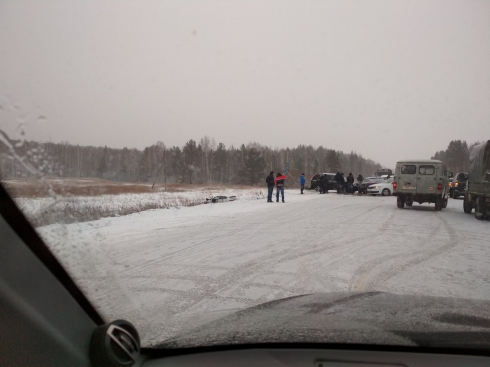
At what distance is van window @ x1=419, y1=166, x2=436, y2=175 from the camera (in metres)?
A: 18.3

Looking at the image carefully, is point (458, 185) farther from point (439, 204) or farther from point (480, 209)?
point (480, 209)

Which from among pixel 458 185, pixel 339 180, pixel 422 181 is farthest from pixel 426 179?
pixel 339 180

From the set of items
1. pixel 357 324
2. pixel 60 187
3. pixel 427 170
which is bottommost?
pixel 357 324

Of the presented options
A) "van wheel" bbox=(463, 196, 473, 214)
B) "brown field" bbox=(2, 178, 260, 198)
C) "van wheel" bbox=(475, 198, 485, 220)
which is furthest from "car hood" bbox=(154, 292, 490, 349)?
"van wheel" bbox=(463, 196, 473, 214)

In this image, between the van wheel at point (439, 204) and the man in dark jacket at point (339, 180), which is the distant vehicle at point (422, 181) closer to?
the van wheel at point (439, 204)

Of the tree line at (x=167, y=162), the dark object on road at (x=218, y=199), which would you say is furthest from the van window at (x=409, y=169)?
the dark object on road at (x=218, y=199)

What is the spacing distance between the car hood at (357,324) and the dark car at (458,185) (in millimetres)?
25775

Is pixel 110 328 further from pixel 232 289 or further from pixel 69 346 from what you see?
pixel 232 289

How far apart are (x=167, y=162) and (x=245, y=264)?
8123mm

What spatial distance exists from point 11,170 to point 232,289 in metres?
3.53

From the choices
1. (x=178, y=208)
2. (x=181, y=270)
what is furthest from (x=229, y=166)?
(x=181, y=270)

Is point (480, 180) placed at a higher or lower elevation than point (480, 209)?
higher

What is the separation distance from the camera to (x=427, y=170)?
18469mm

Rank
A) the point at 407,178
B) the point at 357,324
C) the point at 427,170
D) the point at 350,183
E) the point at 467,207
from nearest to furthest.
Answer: the point at 357,324
the point at 467,207
the point at 427,170
the point at 407,178
the point at 350,183
